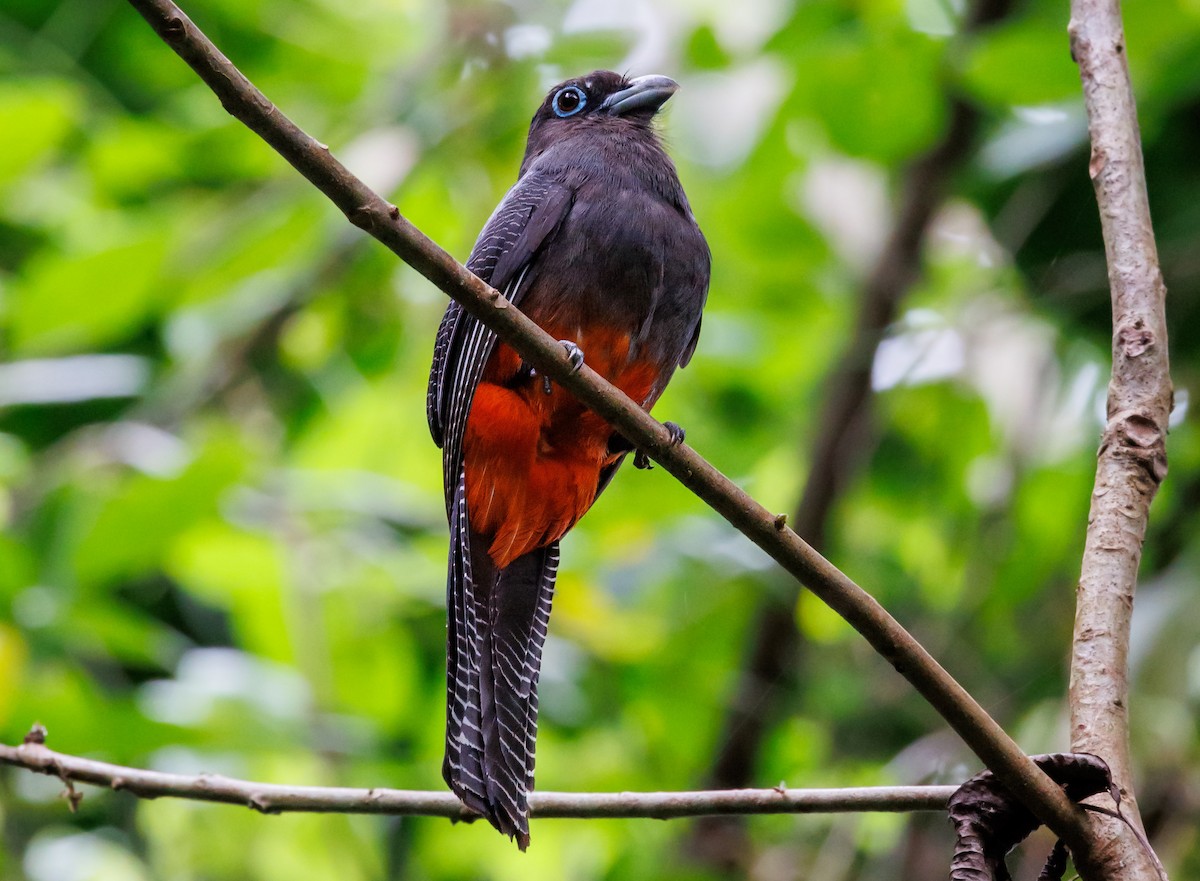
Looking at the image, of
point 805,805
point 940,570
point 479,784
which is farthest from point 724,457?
point 805,805

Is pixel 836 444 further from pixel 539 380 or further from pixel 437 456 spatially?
pixel 539 380

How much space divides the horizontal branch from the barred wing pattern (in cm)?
15

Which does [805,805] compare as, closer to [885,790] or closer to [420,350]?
[885,790]

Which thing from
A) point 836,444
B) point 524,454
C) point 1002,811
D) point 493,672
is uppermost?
point 836,444

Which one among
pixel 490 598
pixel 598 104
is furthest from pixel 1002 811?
pixel 598 104

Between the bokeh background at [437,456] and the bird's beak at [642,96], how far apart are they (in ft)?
0.61

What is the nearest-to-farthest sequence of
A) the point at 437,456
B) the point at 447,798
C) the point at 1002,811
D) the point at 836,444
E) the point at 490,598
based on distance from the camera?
the point at 1002,811 → the point at 447,798 → the point at 490,598 → the point at 836,444 → the point at 437,456

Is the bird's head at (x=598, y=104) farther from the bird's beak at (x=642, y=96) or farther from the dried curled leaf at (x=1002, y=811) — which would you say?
the dried curled leaf at (x=1002, y=811)

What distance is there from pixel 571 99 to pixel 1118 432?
2119 millimetres

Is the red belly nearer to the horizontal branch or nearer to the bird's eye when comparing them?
the horizontal branch

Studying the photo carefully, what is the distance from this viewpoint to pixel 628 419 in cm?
193

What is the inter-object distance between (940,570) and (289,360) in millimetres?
2504

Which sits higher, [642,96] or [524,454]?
[642,96]

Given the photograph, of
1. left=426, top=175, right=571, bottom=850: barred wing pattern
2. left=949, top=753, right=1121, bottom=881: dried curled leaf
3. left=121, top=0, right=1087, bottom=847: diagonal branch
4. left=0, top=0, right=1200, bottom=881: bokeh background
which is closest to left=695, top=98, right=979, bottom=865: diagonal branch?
left=0, top=0, right=1200, bottom=881: bokeh background
